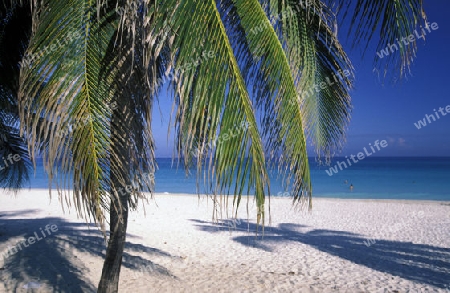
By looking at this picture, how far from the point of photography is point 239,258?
7.39 metres

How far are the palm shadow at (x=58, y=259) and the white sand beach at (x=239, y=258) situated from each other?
0.05 ft

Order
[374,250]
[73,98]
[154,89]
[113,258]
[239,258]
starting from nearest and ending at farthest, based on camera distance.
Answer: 1. [73,98]
2. [154,89]
3. [113,258]
4. [239,258]
5. [374,250]

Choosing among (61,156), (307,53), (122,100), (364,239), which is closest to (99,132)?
(61,156)

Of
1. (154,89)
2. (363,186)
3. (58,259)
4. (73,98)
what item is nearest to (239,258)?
(58,259)

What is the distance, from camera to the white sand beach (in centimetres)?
557

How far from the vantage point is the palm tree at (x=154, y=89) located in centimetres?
194

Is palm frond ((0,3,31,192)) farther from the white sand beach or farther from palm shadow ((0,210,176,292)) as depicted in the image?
palm shadow ((0,210,176,292))

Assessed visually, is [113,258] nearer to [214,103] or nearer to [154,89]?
[154,89]

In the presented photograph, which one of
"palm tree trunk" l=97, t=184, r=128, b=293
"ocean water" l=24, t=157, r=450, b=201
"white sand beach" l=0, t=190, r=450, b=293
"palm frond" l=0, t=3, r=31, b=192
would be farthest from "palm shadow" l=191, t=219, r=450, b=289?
"palm frond" l=0, t=3, r=31, b=192

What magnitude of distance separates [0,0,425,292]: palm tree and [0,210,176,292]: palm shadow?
3365mm

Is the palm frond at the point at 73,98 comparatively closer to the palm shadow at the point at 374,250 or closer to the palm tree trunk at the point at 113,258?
the palm tree trunk at the point at 113,258

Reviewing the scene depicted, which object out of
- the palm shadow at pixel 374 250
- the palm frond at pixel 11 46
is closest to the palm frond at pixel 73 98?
the palm frond at pixel 11 46

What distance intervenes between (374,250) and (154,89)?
7.65 m

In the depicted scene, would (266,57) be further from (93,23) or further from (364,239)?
(364,239)
